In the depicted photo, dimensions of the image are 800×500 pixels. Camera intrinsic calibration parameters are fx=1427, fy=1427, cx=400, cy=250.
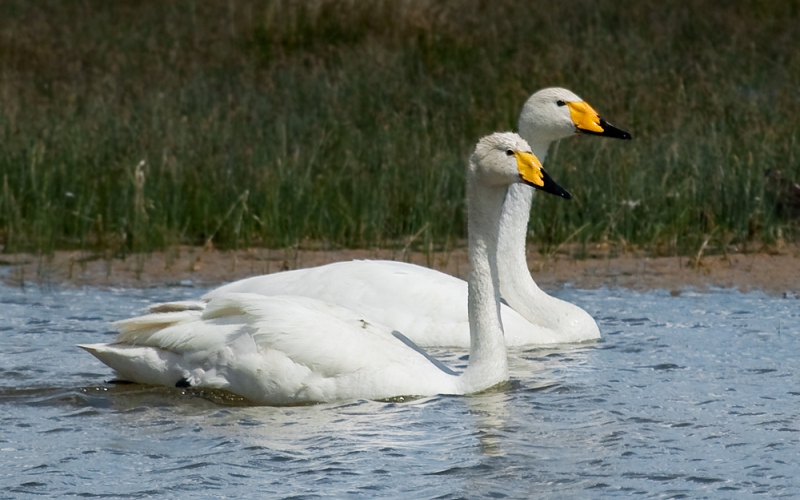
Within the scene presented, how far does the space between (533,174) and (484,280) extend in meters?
0.55

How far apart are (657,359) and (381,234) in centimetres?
366

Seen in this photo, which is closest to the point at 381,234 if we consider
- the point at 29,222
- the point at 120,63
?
the point at 29,222

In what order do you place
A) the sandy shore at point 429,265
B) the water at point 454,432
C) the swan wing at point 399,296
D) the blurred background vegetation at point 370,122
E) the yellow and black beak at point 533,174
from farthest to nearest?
the blurred background vegetation at point 370,122 < the sandy shore at point 429,265 < the swan wing at point 399,296 < the yellow and black beak at point 533,174 < the water at point 454,432

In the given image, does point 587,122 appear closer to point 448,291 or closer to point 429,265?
point 448,291

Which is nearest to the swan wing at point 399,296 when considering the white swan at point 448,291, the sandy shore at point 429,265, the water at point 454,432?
the white swan at point 448,291

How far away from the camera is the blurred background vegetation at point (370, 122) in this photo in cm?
1071

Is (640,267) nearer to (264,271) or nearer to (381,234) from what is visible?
(381,234)

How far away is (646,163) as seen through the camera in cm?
1150

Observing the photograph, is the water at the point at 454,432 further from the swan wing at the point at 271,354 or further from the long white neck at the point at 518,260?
the long white neck at the point at 518,260

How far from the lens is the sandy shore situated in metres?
9.57

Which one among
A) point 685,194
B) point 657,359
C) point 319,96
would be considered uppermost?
point 319,96

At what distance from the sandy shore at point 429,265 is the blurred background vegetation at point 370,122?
0.17 meters

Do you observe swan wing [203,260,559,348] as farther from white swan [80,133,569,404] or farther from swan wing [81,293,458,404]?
swan wing [81,293,458,404]

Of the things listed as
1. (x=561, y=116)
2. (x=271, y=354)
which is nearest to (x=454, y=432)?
(x=271, y=354)
